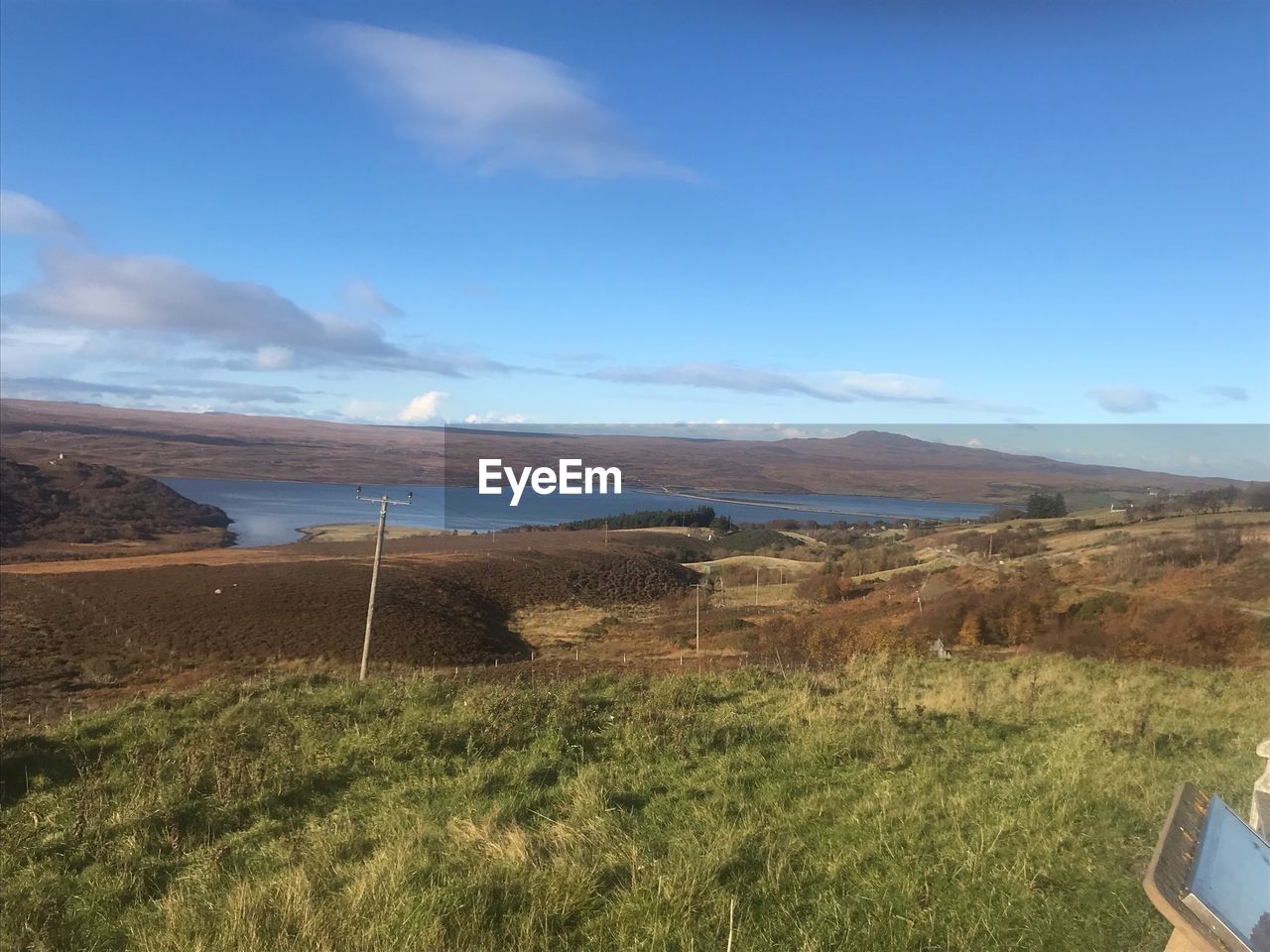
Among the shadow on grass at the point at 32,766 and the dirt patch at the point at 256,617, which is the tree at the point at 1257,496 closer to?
the dirt patch at the point at 256,617

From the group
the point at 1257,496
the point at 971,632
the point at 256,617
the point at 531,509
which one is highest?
the point at 1257,496

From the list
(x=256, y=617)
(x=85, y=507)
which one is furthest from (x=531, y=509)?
(x=256, y=617)

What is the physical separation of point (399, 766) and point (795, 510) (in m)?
67.8

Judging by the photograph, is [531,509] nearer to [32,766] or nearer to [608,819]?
[32,766]

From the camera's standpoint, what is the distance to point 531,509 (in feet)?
283

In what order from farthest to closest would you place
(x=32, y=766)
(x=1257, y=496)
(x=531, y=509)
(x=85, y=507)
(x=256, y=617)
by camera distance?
(x=531, y=509) → (x=85, y=507) → (x=1257, y=496) → (x=256, y=617) → (x=32, y=766)

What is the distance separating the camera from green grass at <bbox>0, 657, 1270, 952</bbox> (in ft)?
11.3

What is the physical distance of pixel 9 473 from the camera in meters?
70.3

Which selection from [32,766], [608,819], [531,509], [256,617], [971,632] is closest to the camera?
[608,819]

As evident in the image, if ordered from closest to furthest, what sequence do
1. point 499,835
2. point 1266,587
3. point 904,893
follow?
point 904,893, point 499,835, point 1266,587

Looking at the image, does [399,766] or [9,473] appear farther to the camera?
[9,473]

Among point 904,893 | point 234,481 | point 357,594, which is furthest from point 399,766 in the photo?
point 234,481

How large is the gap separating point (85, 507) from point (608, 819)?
8215 cm

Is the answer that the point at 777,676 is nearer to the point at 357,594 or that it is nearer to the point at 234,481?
the point at 357,594
